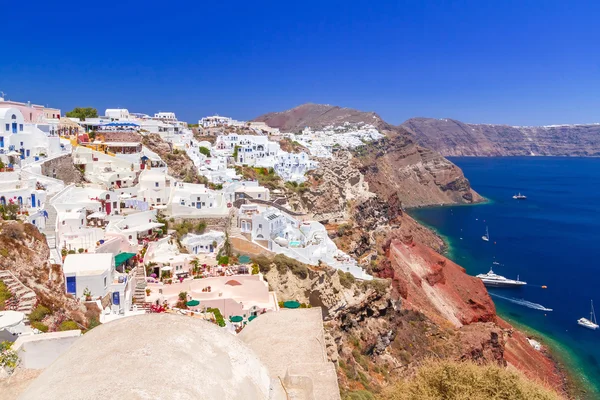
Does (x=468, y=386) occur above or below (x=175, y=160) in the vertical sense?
below

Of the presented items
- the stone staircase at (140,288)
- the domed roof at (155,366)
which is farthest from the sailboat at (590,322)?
the domed roof at (155,366)

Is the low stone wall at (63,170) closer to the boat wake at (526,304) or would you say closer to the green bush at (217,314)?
the green bush at (217,314)

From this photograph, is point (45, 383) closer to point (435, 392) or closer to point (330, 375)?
point (330, 375)

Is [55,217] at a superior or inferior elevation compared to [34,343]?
superior

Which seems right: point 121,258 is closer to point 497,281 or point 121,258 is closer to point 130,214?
point 130,214

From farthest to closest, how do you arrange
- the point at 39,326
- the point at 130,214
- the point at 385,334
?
the point at 385,334, the point at 130,214, the point at 39,326

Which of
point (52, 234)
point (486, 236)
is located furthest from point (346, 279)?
point (486, 236)

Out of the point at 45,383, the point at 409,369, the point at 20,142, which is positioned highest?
the point at 20,142

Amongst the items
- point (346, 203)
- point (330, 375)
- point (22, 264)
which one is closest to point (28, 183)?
point (22, 264)
